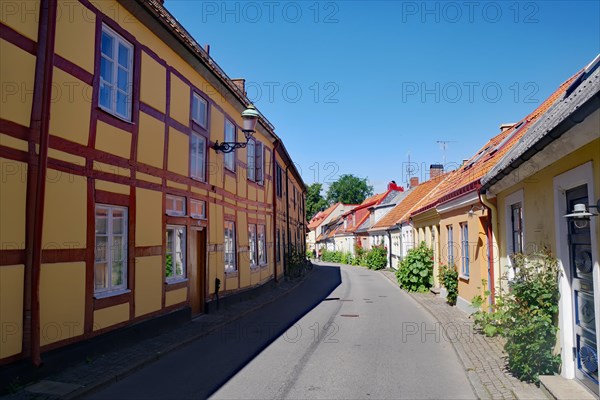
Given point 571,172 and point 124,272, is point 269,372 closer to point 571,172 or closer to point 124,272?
point 124,272

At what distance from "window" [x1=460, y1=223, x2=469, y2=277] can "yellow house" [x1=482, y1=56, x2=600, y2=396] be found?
501cm

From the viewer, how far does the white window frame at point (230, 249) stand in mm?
14453

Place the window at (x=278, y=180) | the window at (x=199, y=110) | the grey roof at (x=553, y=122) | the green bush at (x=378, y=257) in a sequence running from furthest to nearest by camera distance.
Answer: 1. the green bush at (x=378, y=257)
2. the window at (x=278, y=180)
3. the window at (x=199, y=110)
4. the grey roof at (x=553, y=122)

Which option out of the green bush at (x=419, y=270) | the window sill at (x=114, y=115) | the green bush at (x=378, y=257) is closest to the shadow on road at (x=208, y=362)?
the window sill at (x=114, y=115)

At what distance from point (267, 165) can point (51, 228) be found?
45.5 feet

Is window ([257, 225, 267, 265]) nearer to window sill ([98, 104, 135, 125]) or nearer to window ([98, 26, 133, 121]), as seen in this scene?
window sill ([98, 104, 135, 125])

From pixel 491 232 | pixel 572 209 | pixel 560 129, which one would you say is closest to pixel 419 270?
pixel 491 232

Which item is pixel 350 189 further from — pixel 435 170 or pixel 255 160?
pixel 255 160

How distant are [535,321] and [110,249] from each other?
642 centimetres

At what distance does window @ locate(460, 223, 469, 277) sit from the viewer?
12.6 m

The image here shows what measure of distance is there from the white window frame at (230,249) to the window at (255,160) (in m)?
2.85

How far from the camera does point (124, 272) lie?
8.77 metres

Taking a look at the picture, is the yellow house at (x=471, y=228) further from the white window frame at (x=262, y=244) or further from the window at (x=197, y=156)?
the window at (x=197, y=156)

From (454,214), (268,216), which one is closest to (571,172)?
(454,214)
